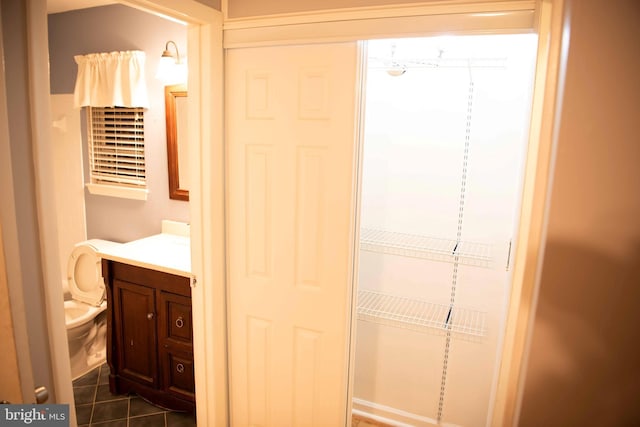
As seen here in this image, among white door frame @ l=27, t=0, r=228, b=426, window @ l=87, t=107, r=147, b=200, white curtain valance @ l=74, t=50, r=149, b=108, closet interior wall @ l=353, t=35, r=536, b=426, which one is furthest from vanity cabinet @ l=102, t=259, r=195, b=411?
white curtain valance @ l=74, t=50, r=149, b=108

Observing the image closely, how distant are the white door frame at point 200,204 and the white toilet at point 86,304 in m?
1.24

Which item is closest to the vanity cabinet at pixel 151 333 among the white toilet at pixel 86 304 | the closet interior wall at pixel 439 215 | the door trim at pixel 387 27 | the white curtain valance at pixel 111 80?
the white toilet at pixel 86 304

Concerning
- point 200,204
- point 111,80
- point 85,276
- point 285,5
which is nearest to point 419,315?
point 200,204

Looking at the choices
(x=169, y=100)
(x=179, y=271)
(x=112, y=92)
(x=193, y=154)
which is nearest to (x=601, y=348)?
(x=193, y=154)

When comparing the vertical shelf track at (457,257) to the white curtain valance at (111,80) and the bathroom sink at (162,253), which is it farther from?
the white curtain valance at (111,80)

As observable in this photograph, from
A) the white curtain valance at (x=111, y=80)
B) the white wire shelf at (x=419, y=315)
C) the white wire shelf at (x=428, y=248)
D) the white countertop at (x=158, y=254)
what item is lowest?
the white wire shelf at (x=419, y=315)

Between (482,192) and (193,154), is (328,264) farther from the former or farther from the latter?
(482,192)

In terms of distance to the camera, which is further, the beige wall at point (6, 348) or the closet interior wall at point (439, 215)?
the closet interior wall at point (439, 215)

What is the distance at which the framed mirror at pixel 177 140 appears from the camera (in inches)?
101

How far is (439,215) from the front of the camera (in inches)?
84.2

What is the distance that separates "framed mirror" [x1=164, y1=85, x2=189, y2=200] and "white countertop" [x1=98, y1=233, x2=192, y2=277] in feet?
1.08

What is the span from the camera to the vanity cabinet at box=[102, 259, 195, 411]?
7.30 ft

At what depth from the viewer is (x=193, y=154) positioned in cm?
179

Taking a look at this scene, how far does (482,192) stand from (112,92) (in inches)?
97.7
